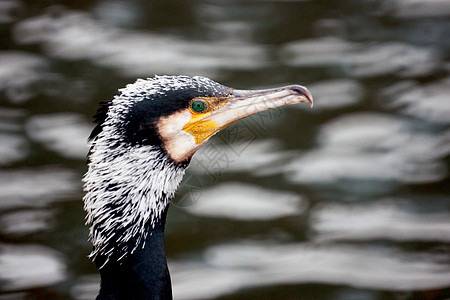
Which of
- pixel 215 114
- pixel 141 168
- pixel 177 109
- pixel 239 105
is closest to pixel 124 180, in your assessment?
pixel 141 168

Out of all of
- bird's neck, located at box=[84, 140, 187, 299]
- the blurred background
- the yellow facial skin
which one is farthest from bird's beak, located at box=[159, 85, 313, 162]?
the blurred background

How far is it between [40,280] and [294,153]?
2.59 m

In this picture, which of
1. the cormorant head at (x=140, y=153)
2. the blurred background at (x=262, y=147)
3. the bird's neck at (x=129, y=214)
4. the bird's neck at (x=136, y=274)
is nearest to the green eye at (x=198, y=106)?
the cormorant head at (x=140, y=153)

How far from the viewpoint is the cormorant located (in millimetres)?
3188

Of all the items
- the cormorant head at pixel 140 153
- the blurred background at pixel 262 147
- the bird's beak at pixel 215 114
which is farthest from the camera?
the blurred background at pixel 262 147

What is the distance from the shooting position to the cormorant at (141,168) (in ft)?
10.5

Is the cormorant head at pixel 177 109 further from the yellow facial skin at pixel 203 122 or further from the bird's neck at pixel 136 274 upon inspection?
the bird's neck at pixel 136 274

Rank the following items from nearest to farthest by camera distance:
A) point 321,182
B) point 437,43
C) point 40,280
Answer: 1. point 40,280
2. point 321,182
3. point 437,43

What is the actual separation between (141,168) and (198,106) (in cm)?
44

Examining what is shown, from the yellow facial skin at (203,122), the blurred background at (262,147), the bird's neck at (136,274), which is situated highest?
the blurred background at (262,147)

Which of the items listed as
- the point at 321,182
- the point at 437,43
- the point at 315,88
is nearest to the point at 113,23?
the point at 315,88

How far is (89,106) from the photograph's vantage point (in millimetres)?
6559

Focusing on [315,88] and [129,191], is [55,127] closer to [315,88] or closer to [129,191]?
[315,88]

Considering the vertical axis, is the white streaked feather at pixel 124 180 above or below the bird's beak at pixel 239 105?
below
